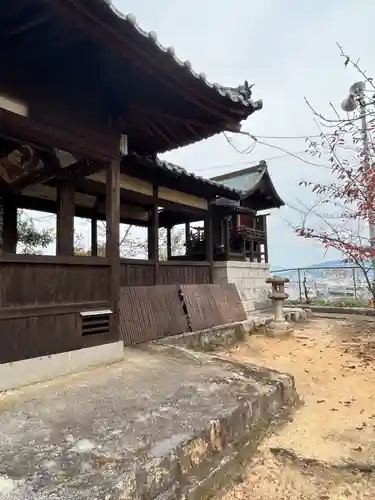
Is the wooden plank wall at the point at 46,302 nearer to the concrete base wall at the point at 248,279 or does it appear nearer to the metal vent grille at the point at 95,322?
the metal vent grille at the point at 95,322

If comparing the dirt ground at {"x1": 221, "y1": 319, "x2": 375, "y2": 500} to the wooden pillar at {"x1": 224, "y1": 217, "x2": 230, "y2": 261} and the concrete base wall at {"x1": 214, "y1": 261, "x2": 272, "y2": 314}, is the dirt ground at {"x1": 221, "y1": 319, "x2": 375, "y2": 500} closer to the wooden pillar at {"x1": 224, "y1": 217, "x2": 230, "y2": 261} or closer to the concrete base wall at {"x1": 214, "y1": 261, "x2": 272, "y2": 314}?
the concrete base wall at {"x1": 214, "y1": 261, "x2": 272, "y2": 314}

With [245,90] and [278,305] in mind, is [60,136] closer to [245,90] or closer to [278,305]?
[245,90]

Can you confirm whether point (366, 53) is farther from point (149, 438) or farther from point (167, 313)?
point (167, 313)

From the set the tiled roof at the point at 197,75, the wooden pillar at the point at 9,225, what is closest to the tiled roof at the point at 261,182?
the wooden pillar at the point at 9,225

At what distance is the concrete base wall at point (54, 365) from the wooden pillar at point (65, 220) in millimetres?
1321

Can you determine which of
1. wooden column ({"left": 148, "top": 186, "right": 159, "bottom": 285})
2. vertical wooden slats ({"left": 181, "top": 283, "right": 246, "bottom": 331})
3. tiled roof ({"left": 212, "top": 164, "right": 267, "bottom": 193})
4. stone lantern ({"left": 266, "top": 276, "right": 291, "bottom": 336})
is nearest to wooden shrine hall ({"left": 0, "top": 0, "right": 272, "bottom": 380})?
wooden column ({"left": 148, "top": 186, "right": 159, "bottom": 285})

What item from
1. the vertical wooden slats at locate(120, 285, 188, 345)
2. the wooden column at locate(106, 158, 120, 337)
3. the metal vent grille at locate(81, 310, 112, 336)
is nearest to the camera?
the metal vent grille at locate(81, 310, 112, 336)

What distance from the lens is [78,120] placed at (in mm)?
3504

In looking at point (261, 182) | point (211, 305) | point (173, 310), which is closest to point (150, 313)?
point (173, 310)

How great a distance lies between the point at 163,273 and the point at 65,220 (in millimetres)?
3192

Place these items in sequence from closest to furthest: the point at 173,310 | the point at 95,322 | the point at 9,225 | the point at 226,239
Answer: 1. the point at 95,322
2. the point at 173,310
3. the point at 9,225
4. the point at 226,239

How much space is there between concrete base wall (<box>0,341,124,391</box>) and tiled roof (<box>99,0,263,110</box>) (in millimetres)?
2794

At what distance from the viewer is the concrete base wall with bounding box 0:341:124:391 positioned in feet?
9.36

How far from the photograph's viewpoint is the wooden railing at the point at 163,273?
22.1ft
